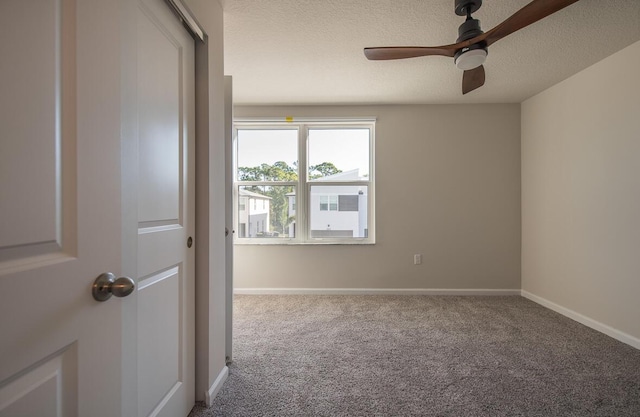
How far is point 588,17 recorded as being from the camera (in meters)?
1.95

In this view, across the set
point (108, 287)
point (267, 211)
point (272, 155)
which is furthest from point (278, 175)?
point (108, 287)

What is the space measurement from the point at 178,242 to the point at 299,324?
1.66 metres

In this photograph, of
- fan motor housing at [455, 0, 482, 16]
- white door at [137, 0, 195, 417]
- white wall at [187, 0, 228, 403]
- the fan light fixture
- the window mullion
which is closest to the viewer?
white door at [137, 0, 195, 417]

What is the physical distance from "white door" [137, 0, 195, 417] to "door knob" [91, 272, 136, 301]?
446 millimetres

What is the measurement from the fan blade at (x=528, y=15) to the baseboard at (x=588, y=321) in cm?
246

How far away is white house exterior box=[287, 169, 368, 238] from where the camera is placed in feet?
12.2

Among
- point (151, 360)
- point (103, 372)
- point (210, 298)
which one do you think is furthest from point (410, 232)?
point (103, 372)

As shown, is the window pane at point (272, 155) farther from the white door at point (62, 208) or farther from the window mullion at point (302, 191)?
the white door at point (62, 208)

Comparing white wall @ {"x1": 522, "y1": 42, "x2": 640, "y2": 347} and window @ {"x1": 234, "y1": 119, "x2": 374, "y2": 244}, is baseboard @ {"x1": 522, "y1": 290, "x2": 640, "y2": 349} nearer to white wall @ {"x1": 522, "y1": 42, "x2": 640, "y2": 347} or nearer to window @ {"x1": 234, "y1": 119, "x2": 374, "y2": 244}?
white wall @ {"x1": 522, "y1": 42, "x2": 640, "y2": 347}

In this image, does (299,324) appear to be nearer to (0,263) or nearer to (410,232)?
(410,232)

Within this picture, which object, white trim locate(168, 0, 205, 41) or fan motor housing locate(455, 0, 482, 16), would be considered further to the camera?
fan motor housing locate(455, 0, 482, 16)

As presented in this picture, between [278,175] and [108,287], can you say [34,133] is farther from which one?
[278,175]

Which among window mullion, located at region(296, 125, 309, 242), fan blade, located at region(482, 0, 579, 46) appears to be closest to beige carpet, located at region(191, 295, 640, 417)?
window mullion, located at region(296, 125, 309, 242)

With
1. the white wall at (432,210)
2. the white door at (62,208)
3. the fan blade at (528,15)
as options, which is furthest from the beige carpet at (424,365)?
the fan blade at (528,15)
